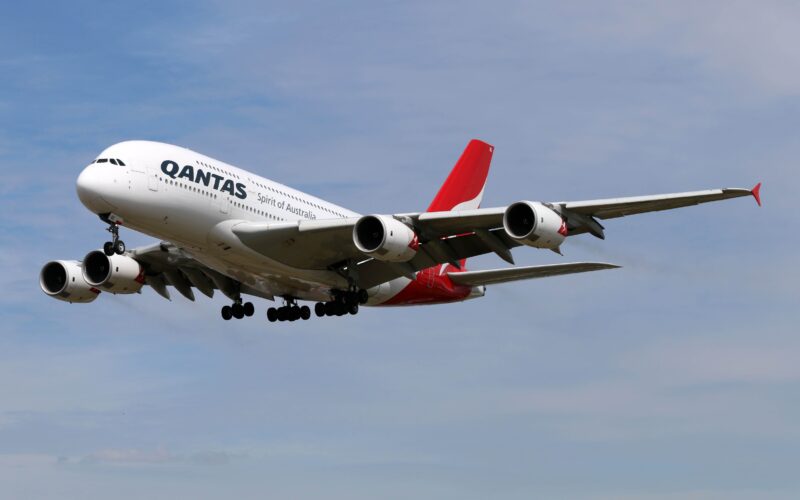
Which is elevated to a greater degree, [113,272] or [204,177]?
[204,177]

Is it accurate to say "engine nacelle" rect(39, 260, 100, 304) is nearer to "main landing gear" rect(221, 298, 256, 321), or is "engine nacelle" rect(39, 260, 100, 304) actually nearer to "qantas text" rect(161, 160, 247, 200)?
"main landing gear" rect(221, 298, 256, 321)

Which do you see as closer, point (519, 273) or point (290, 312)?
point (519, 273)

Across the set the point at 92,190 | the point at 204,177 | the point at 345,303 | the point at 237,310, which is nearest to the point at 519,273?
the point at 345,303

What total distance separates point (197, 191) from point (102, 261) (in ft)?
26.8

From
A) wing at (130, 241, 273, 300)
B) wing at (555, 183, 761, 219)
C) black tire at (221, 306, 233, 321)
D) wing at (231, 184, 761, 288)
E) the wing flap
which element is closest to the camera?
wing at (555, 183, 761, 219)

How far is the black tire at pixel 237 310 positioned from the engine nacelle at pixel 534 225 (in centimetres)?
1265

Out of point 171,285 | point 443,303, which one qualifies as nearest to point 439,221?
point 443,303

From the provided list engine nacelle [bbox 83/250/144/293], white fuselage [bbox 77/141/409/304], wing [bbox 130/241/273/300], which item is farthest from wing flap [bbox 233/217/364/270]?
engine nacelle [bbox 83/250/144/293]

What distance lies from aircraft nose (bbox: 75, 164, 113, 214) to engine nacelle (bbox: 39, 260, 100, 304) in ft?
31.2

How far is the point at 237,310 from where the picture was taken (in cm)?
4784

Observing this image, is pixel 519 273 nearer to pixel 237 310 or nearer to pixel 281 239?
pixel 281 239

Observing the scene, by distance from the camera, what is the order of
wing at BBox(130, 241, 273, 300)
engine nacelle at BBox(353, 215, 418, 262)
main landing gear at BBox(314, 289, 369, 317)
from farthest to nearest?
1. wing at BBox(130, 241, 273, 300)
2. main landing gear at BBox(314, 289, 369, 317)
3. engine nacelle at BBox(353, 215, 418, 262)

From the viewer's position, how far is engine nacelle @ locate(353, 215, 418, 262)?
132ft

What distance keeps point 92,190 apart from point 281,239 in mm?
6169
